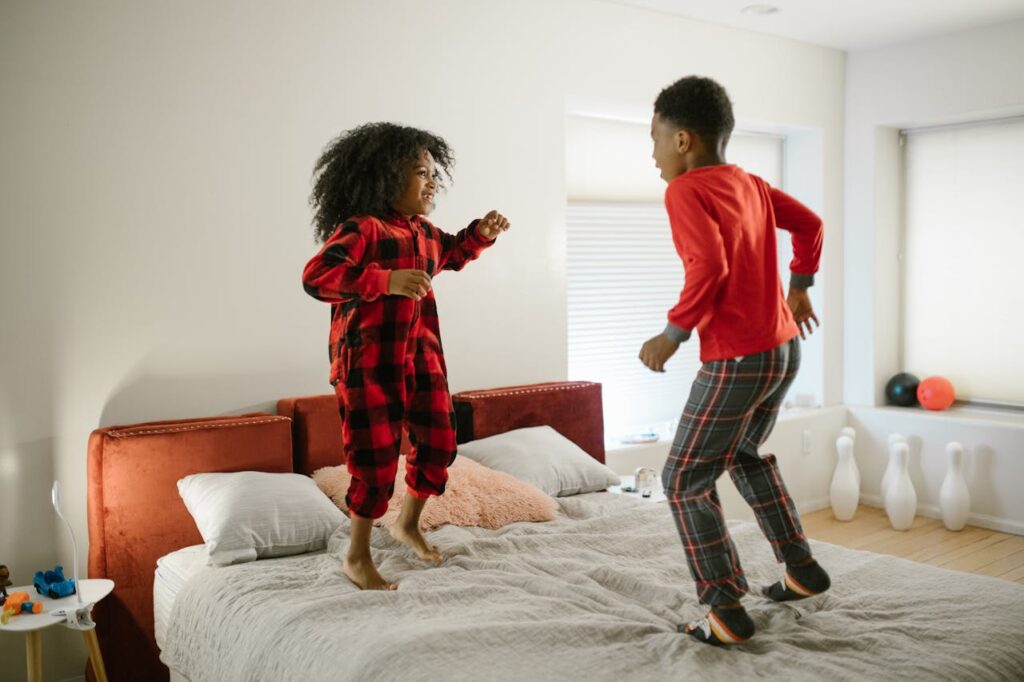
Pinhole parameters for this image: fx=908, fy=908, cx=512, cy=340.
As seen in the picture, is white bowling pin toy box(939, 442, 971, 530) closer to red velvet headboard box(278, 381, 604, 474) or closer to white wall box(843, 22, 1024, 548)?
white wall box(843, 22, 1024, 548)

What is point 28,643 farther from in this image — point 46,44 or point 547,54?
point 547,54

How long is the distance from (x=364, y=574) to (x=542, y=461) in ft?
3.37

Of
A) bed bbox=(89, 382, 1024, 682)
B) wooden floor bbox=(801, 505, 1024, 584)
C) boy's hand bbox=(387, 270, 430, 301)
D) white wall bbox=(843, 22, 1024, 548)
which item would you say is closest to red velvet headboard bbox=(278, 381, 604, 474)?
bed bbox=(89, 382, 1024, 682)

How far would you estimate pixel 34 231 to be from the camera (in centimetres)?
264

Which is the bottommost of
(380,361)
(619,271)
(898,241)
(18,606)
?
(18,606)

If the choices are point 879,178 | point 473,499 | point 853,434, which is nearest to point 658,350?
point 473,499

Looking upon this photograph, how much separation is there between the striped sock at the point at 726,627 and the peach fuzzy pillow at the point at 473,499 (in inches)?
37.3

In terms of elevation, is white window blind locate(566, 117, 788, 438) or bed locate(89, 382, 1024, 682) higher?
white window blind locate(566, 117, 788, 438)

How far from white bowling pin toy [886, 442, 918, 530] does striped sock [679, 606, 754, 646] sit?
2.95 meters

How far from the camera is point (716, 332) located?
1.85 m

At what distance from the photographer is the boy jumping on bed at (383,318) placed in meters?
2.13

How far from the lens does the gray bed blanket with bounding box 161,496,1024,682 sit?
1.69m

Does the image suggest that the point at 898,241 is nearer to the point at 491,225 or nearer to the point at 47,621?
the point at 491,225

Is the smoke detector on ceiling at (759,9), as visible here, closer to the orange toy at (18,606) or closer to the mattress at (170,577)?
the mattress at (170,577)
